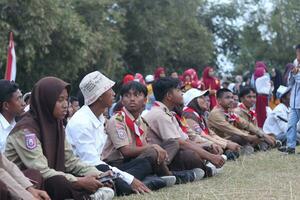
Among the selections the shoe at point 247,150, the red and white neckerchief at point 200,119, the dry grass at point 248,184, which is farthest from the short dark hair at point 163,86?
the shoe at point 247,150

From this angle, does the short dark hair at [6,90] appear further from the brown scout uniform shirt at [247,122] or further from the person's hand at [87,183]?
the brown scout uniform shirt at [247,122]

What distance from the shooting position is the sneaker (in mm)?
5300

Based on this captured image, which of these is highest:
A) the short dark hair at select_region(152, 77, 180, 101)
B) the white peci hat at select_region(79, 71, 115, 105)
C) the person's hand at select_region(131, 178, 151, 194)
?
the white peci hat at select_region(79, 71, 115, 105)

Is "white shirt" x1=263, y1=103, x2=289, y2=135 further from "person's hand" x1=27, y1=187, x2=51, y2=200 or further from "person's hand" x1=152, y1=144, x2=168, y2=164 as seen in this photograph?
"person's hand" x1=27, y1=187, x2=51, y2=200

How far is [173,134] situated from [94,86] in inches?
50.2

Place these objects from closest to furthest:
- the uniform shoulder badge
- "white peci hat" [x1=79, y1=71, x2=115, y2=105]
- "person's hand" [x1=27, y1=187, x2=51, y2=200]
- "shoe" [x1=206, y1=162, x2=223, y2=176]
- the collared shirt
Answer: "person's hand" [x1=27, y1=187, x2=51, y2=200]
"white peci hat" [x1=79, y1=71, x2=115, y2=105]
the uniform shoulder badge
the collared shirt
"shoe" [x1=206, y1=162, x2=223, y2=176]

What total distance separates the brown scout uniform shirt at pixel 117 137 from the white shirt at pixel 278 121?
4.88 m

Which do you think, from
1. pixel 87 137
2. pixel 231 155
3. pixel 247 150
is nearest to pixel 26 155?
pixel 87 137

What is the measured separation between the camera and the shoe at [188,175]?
22.4 feet

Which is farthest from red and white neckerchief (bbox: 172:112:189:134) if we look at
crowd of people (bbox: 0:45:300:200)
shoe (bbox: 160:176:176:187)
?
shoe (bbox: 160:176:176:187)

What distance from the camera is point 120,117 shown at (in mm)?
6492

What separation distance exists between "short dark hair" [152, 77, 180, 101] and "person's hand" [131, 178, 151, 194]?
1638mm

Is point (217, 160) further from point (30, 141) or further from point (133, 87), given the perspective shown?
point (30, 141)

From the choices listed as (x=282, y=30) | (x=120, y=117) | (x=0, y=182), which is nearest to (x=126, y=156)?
(x=120, y=117)
